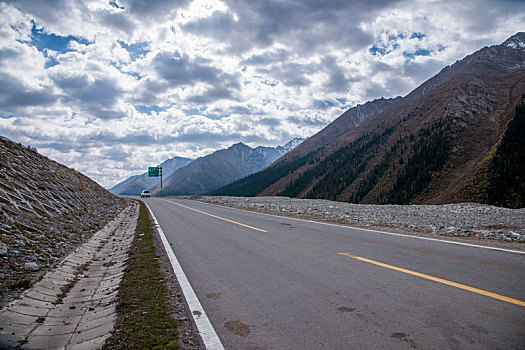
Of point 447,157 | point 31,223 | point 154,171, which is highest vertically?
point 447,157

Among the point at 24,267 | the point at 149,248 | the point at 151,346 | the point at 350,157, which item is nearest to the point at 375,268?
the point at 151,346

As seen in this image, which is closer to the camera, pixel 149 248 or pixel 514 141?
pixel 149 248

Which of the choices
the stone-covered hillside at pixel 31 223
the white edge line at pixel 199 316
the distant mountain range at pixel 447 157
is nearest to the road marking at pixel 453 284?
the white edge line at pixel 199 316

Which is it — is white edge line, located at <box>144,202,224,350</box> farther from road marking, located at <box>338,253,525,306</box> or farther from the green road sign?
the green road sign

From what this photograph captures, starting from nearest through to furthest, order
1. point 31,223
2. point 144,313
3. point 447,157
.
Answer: point 144,313
point 31,223
point 447,157

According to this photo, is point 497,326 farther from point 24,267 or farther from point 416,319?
point 24,267

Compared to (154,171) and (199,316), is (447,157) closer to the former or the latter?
(154,171)

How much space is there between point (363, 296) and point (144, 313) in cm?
329

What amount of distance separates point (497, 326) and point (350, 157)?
129 metres

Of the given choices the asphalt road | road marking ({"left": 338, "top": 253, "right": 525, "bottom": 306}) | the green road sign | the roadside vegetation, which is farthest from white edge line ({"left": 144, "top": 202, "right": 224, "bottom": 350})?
the green road sign

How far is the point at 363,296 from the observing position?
435cm

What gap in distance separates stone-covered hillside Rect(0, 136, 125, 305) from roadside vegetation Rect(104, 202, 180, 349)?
189 centimetres

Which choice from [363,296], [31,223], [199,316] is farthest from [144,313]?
[31,223]

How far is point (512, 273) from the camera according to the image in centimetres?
507
